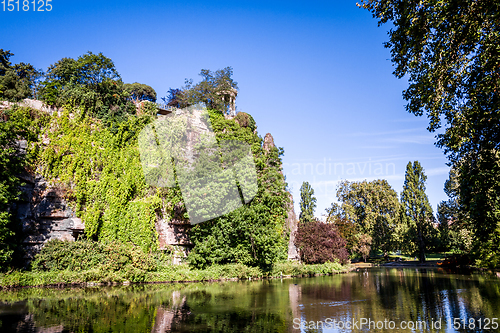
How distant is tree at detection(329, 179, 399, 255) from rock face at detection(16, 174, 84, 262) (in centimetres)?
3537

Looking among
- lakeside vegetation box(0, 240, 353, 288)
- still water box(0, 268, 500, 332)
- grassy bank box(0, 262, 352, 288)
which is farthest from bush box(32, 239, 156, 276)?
still water box(0, 268, 500, 332)

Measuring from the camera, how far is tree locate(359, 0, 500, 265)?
6930 millimetres

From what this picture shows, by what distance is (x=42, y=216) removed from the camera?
717 inches

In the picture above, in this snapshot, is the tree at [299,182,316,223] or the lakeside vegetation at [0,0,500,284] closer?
the lakeside vegetation at [0,0,500,284]

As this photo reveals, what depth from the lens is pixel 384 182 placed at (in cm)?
4734

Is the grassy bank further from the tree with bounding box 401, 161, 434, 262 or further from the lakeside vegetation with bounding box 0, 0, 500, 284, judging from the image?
the tree with bounding box 401, 161, 434, 262

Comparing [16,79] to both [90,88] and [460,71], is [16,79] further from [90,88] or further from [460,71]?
[460,71]

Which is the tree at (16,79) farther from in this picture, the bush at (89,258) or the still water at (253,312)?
the still water at (253,312)

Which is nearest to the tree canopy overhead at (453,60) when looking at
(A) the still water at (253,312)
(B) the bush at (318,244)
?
(A) the still water at (253,312)

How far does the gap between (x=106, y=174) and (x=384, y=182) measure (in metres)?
41.3

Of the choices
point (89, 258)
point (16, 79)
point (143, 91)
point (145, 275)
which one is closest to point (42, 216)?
point (89, 258)

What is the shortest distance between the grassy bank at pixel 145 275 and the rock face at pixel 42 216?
236 centimetres

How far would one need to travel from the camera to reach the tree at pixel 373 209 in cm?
4397

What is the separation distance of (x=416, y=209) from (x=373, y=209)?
20.6 ft
